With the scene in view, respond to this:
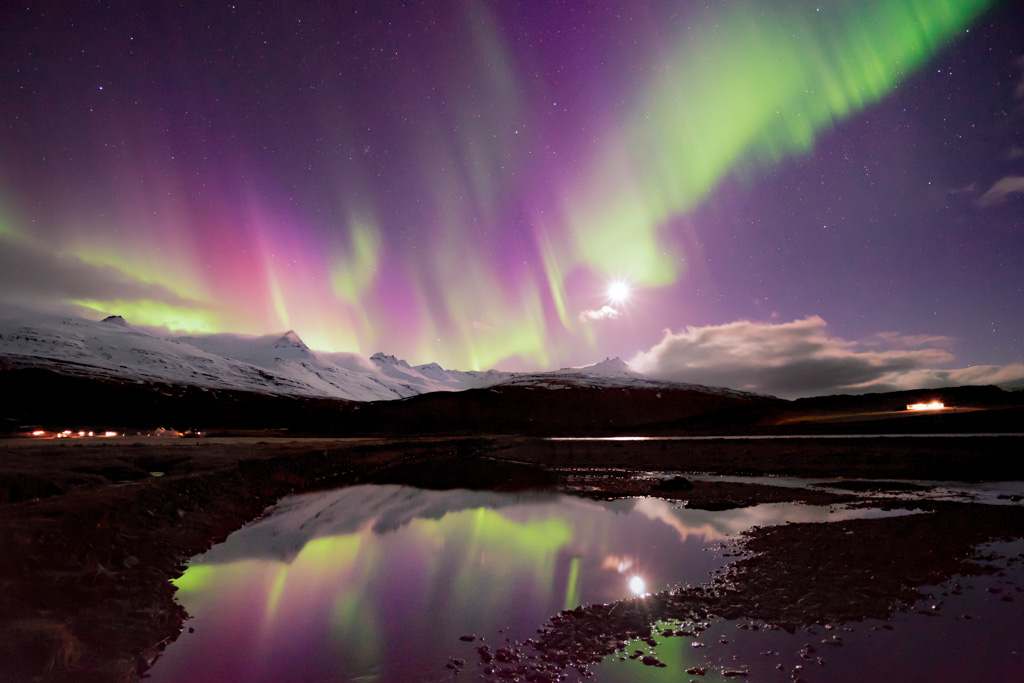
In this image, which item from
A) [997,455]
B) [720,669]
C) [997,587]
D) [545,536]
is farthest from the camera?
[997,455]

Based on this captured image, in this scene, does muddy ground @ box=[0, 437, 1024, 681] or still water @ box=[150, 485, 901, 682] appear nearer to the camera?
still water @ box=[150, 485, 901, 682]

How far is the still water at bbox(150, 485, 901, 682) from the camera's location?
364 inches

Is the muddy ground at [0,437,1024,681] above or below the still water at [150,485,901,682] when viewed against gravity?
above

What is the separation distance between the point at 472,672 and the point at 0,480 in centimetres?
2633

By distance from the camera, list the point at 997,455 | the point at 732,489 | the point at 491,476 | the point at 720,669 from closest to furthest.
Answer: the point at 720,669 < the point at 732,489 < the point at 997,455 < the point at 491,476

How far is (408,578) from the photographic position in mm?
14195

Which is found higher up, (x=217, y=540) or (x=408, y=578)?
(x=217, y=540)

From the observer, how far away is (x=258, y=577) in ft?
46.6

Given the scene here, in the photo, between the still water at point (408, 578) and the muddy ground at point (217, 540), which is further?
the muddy ground at point (217, 540)

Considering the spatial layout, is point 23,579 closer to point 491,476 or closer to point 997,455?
point 491,476

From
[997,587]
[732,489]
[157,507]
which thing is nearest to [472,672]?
[997,587]

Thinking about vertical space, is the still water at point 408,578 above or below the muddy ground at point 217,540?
below

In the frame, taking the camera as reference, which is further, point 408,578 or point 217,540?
point 217,540

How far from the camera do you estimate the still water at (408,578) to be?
9258 millimetres
